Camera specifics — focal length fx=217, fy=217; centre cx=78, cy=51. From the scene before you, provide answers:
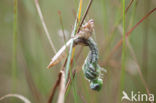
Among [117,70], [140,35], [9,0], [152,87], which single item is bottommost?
[152,87]

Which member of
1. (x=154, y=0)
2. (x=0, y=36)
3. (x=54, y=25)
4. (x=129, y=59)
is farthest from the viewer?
(x=54, y=25)

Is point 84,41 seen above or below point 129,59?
above

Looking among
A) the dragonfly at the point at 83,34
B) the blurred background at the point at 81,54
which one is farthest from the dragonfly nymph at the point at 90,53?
the blurred background at the point at 81,54

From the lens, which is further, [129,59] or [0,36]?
[0,36]

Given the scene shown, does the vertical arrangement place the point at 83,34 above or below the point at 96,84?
above

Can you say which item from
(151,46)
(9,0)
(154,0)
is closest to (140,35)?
(151,46)

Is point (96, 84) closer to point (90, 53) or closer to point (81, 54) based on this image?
point (90, 53)

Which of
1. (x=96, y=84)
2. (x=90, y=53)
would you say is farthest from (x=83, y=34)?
(x=96, y=84)

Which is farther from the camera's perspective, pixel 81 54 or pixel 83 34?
pixel 81 54

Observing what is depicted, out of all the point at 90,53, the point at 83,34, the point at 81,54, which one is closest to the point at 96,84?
the point at 90,53

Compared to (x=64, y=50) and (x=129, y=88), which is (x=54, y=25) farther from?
(x=64, y=50)
